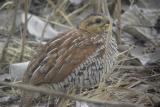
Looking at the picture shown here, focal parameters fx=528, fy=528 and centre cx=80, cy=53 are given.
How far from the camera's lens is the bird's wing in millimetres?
4152

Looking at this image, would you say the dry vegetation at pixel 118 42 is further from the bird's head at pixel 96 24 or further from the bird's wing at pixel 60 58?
the bird's head at pixel 96 24

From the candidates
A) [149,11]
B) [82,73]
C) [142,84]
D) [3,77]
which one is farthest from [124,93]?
[149,11]

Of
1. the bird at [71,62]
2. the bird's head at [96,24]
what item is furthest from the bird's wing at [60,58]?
the bird's head at [96,24]

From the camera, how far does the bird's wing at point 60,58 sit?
4152mm

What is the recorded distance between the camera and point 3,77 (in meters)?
5.48

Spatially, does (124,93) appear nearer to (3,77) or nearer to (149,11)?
(3,77)

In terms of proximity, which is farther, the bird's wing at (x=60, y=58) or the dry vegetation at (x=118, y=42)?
the dry vegetation at (x=118, y=42)

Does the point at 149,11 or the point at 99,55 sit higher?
the point at 149,11

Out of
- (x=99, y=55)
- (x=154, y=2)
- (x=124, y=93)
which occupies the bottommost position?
(x=124, y=93)

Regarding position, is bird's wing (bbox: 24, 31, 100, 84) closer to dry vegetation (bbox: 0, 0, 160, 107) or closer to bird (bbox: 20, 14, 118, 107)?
bird (bbox: 20, 14, 118, 107)

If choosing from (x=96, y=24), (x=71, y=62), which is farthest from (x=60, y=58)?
(x=96, y=24)

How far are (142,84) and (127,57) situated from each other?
0.58 meters

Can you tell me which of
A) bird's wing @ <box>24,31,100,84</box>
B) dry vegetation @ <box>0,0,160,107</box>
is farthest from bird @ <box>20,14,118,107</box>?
dry vegetation @ <box>0,0,160,107</box>

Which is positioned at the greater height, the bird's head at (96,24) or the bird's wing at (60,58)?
the bird's head at (96,24)
